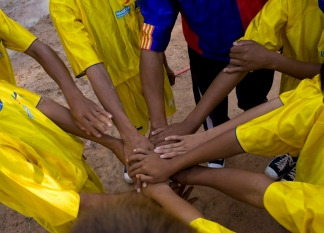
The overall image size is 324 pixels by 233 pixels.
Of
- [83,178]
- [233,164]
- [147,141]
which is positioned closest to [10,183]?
[83,178]

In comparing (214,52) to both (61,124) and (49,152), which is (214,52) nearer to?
(61,124)

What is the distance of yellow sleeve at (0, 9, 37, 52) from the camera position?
1.61 meters

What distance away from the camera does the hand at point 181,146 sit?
149 cm

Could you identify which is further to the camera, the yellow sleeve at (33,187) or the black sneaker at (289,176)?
the black sneaker at (289,176)

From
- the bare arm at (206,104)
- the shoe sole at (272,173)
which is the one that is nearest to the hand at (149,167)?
the bare arm at (206,104)

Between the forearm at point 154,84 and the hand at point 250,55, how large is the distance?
32 centimetres

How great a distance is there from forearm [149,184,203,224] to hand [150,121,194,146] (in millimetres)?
245

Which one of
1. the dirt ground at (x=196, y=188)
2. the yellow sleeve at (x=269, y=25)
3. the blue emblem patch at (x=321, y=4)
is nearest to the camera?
the blue emblem patch at (x=321, y=4)

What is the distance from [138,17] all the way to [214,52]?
393 millimetres

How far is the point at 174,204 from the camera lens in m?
1.27

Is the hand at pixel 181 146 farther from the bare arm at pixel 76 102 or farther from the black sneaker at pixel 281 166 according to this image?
the black sneaker at pixel 281 166

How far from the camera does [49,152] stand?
136 cm

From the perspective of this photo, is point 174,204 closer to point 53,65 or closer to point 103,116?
point 103,116

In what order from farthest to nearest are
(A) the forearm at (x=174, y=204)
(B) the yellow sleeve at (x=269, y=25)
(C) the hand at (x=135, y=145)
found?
1. (C) the hand at (x=135, y=145)
2. (B) the yellow sleeve at (x=269, y=25)
3. (A) the forearm at (x=174, y=204)
